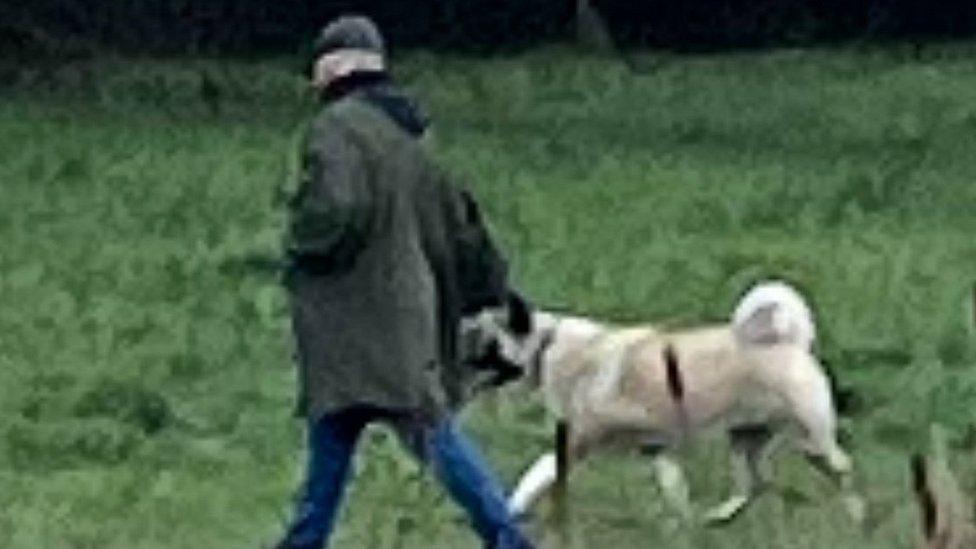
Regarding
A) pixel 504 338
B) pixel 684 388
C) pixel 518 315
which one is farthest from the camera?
pixel 684 388

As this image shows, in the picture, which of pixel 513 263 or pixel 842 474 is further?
pixel 513 263

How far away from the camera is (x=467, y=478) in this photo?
31.3ft

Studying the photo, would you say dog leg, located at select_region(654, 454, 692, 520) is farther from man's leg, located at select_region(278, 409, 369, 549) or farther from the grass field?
man's leg, located at select_region(278, 409, 369, 549)

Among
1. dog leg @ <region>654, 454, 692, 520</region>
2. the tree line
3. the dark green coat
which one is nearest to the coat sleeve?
the dark green coat

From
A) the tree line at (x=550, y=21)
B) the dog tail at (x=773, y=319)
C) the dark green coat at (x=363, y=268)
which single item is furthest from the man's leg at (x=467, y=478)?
the tree line at (x=550, y=21)

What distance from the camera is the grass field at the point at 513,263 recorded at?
1177cm

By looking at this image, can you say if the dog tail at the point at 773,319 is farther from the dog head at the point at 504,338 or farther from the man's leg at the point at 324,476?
the man's leg at the point at 324,476

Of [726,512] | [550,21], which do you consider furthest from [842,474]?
[550,21]

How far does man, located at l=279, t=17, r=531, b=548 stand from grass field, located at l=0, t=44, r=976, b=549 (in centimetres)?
151

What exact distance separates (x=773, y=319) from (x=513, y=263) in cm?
684

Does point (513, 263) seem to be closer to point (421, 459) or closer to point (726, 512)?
point (726, 512)

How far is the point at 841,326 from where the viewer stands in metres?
15.4

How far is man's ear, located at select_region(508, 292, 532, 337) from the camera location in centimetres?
988

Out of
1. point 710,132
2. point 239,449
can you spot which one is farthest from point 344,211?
point 710,132
